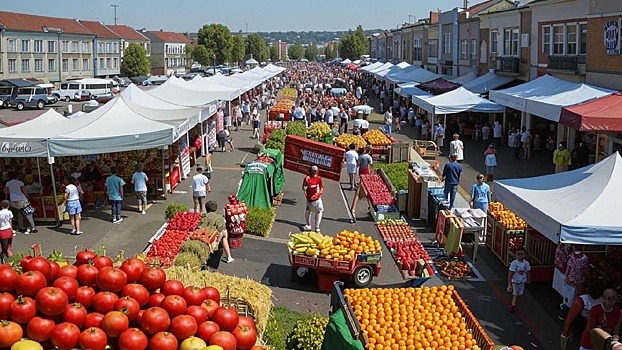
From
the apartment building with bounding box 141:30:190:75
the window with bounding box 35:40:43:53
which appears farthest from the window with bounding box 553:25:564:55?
the apartment building with bounding box 141:30:190:75

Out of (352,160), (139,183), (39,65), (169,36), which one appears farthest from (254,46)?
(139,183)

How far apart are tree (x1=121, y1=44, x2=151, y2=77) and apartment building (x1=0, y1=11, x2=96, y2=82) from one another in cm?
470

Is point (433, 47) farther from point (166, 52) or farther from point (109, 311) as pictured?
point (166, 52)

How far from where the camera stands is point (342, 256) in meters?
12.3

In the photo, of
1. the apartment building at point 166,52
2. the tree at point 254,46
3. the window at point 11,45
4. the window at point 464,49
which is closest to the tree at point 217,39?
the apartment building at point 166,52

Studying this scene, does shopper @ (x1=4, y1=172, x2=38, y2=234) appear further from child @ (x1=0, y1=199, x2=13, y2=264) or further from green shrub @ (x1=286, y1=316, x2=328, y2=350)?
green shrub @ (x1=286, y1=316, x2=328, y2=350)

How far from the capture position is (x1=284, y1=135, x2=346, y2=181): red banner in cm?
1847

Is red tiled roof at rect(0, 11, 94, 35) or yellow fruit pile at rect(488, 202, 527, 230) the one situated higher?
red tiled roof at rect(0, 11, 94, 35)

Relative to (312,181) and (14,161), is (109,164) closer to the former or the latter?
(14,161)

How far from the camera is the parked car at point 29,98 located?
51.3 meters

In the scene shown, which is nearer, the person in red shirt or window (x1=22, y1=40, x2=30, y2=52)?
the person in red shirt

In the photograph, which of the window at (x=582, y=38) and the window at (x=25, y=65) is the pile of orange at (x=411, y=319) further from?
the window at (x=25, y=65)

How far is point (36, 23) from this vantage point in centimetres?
7262

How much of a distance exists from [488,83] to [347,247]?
83.5 ft
